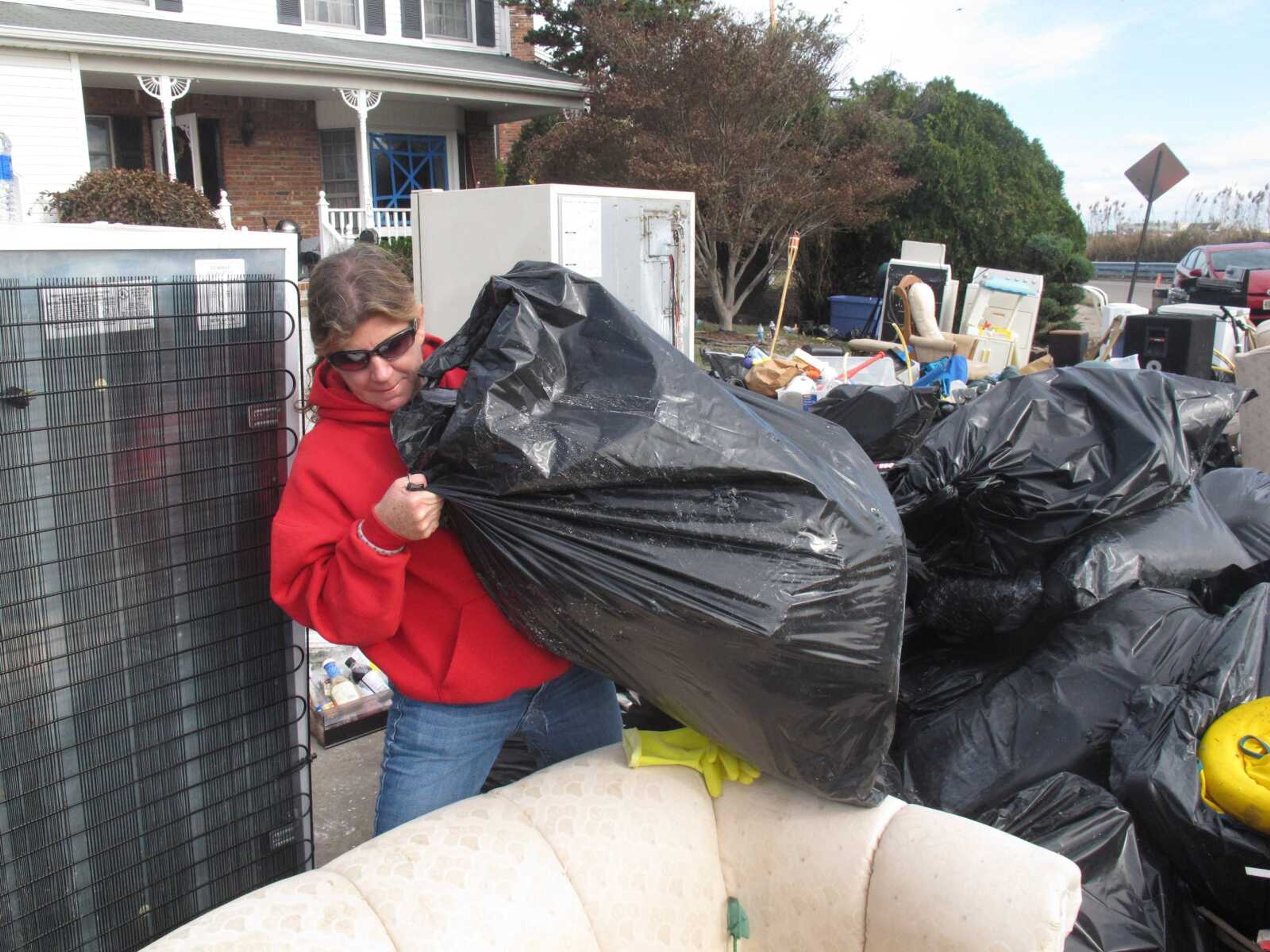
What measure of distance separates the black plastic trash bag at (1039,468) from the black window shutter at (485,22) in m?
14.1

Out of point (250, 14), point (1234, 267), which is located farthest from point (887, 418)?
point (250, 14)

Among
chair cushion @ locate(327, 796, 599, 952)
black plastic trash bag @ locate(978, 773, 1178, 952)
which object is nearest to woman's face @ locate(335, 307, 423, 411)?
chair cushion @ locate(327, 796, 599, 952)

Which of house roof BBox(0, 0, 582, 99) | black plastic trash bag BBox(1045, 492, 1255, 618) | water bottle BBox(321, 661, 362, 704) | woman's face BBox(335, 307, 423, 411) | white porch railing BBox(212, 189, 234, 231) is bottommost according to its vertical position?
water bottle BBox(321, 661, 362, 704)

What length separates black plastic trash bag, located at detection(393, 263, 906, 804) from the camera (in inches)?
54.3

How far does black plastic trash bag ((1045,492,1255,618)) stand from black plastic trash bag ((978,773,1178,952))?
0.57 meters

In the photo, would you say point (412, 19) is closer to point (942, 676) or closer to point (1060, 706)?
point (942, 676)

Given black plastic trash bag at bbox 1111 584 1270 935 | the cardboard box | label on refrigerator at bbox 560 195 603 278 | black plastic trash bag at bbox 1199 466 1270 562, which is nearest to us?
black plastic trash bag at bbox 1111 584 1270 935

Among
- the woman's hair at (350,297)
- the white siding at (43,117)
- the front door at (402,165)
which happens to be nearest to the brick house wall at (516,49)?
the front door at (402,165)

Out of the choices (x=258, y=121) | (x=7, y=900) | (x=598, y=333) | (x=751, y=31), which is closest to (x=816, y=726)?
(x=598, y=333)

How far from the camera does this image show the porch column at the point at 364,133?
1217cm

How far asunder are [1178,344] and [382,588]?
5.29 meters

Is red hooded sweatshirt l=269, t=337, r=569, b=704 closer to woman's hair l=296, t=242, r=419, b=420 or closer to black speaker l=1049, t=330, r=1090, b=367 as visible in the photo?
woman's hair l=296, t=242, r=419, b=420

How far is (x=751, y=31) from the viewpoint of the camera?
433 inches

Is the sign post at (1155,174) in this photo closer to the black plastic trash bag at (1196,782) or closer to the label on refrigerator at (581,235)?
the label on refrigerator at (581,235)
